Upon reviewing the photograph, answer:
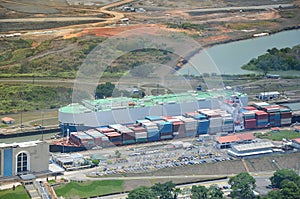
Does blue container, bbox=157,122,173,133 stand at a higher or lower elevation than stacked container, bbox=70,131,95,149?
higher

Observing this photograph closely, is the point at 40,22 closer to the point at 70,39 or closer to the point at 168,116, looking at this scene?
the point at 70,39

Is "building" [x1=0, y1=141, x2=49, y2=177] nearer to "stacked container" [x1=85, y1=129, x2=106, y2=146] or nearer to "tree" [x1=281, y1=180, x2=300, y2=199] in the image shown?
"stacked container" [x1=85, y1=129, x2=106, y2=146]

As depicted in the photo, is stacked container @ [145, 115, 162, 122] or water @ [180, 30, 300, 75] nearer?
stacked container @ [145, 115, 162, 122]

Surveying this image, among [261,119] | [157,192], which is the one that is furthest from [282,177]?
[261,119]

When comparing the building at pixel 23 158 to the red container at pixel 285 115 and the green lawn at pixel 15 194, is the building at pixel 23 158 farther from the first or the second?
the red container at pixel 285 115

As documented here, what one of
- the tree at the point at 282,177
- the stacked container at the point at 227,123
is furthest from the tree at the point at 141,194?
the stacked container at the point at 227,123

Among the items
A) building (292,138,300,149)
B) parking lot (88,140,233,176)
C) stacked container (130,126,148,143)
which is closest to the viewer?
parking lot (88,140,233,176)

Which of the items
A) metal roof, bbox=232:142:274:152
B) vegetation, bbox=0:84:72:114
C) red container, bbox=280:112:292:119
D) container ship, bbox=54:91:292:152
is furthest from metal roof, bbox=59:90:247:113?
metal roof, bbox=232:142:274:152
